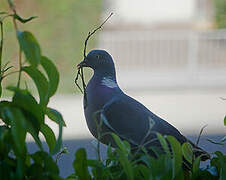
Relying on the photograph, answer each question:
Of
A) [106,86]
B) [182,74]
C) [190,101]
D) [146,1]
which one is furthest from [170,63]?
[106,86]

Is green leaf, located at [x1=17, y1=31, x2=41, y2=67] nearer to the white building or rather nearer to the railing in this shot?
the railing

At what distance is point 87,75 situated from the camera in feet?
27.1

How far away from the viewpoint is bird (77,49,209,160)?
1079mm

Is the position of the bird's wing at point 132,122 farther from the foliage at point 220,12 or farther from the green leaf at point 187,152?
the foliage at point 220,12

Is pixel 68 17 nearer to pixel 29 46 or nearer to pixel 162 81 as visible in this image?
pixel 162 81

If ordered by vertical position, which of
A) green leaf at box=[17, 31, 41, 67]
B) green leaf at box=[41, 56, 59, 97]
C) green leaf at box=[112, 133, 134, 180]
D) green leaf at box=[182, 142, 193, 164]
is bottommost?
green leaf at box=[182, 142, 193, 164]

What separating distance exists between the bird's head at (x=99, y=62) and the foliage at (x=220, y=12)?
11.3 meters

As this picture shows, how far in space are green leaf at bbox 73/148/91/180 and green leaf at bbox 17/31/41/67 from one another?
0.57 ft

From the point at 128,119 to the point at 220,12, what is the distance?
40.2 feet

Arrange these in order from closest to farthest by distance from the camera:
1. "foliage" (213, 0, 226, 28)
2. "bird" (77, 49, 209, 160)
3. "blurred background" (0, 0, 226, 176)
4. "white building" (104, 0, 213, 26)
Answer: "bird" (77, 49, 209, 160) < "blurred background" (0, 0, 226, 176) < "foliage" (213, 0, 226, 28) < "white building" (104, 0, 213, 26)

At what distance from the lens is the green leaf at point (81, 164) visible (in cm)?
88

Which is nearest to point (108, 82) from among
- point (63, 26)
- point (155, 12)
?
point (63, 26)

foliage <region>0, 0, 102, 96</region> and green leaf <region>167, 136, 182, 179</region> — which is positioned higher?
green leaf <region>167, 136, 182, 179</region>

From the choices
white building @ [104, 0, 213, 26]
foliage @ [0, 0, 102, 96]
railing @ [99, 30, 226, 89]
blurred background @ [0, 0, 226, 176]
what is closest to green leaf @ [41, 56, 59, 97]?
blurred background @ [0, 0, 226, 176]
